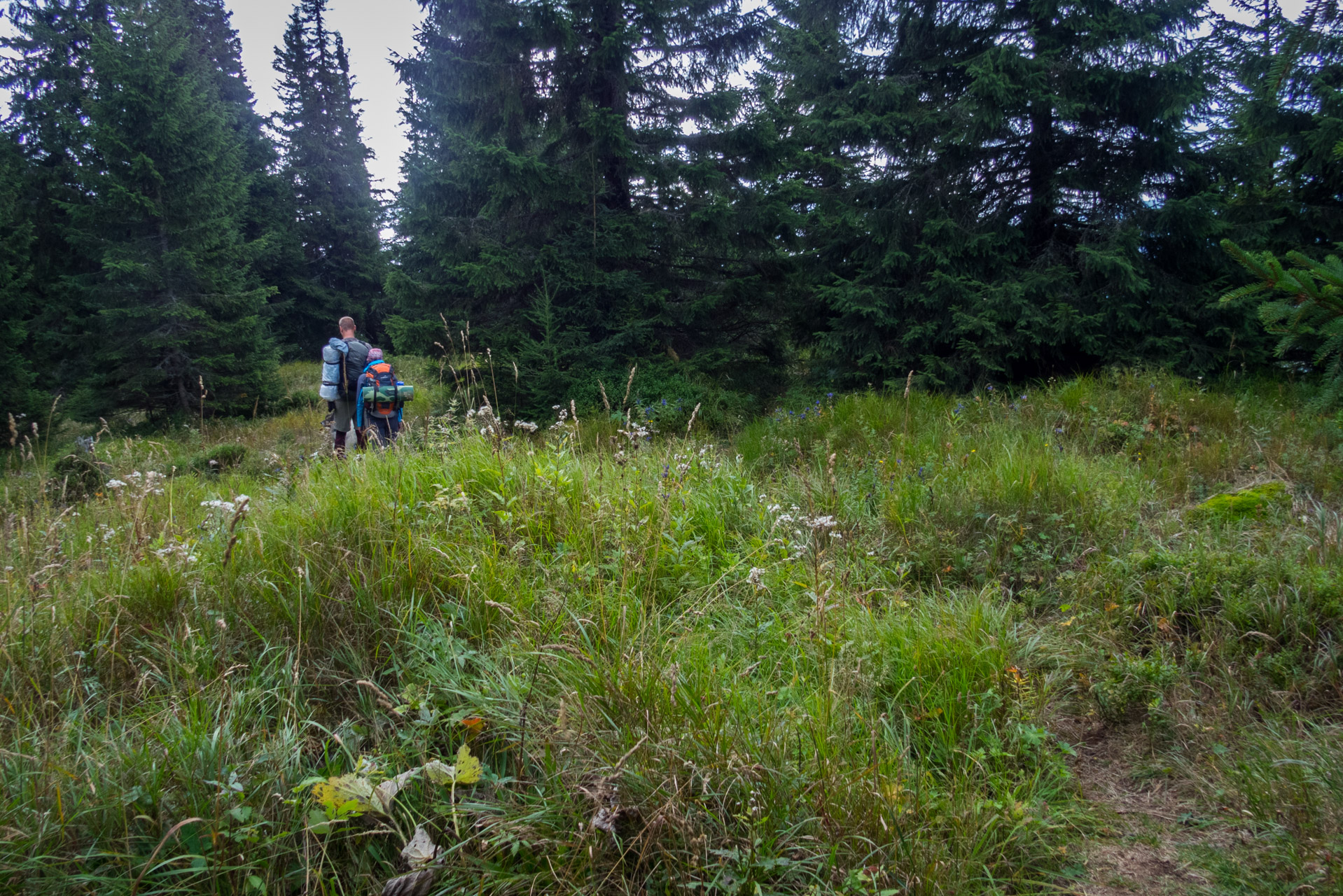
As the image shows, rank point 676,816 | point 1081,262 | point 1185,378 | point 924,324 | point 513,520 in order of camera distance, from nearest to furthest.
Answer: point 676,816, point 513,520, point 1185,378, point 1081,262, point 924,324

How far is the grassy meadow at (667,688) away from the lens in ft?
5.43

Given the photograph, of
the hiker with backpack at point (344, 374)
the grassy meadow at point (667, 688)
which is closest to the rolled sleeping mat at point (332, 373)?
the hiker with backpack at point (344, 374)

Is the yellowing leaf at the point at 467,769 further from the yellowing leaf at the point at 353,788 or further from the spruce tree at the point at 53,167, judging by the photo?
the spruce tree at the point at 53,167

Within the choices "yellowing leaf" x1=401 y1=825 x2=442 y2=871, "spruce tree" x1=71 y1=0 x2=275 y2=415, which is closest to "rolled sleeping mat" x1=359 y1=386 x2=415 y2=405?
"yellowing leaf" x1=401 y1=825 x2=442 y2=871

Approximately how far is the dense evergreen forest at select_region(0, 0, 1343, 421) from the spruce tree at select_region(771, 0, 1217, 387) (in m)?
0.04

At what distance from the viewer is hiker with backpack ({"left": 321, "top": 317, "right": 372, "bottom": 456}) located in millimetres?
7590

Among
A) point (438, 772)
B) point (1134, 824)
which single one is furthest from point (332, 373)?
point (1134, 824)

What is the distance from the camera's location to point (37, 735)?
6.13 ft

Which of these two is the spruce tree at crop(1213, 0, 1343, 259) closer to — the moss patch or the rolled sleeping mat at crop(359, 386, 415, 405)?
the moss patch

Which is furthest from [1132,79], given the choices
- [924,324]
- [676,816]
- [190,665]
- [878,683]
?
[190,665]

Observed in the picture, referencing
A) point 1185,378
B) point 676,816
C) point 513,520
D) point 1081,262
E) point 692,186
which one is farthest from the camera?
point 692,186

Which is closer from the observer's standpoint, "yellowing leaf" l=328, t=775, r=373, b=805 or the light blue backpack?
"yellowing leaf" l=328, t=775, r=373, b=805

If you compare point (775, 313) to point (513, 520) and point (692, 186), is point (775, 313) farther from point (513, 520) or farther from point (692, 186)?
point (513, 520)

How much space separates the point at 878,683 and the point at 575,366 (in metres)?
7.19
